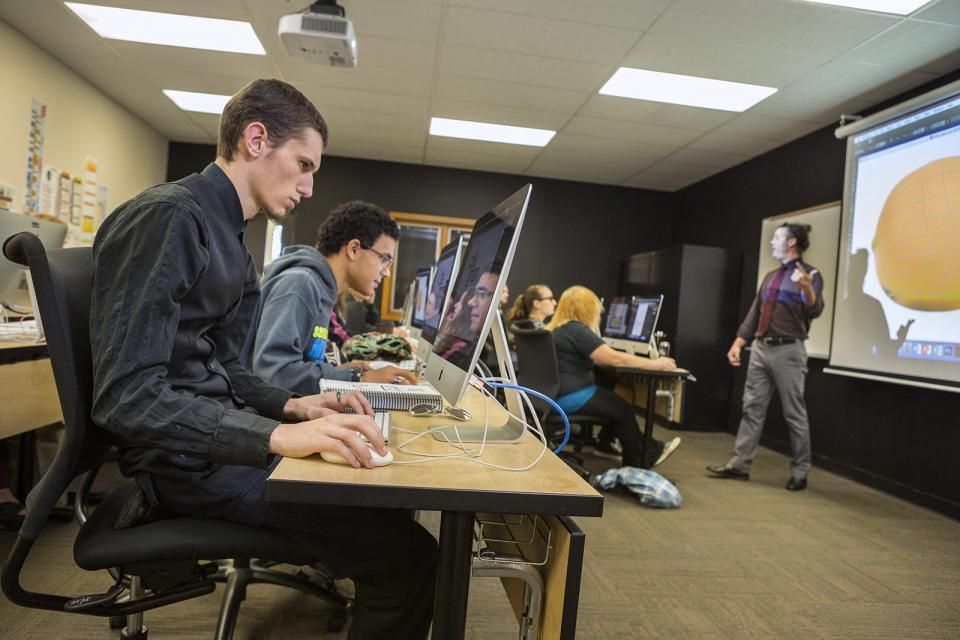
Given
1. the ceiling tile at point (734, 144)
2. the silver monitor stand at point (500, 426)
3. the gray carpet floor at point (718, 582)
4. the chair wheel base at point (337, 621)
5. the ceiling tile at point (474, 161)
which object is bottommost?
the gray carpet floor at point (718, 582)

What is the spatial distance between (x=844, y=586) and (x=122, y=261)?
8.92 feet

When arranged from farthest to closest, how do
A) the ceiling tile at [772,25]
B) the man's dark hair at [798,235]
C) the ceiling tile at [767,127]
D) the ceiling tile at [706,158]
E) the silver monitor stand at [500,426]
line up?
the ceiling tile at [706,158], the ceiling tile at [767,127], the man's dark hair at [798,235], the ceiling tile at [772,25], the silver monitor stand at [500,426]

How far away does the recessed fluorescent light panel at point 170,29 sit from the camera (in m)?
3.91

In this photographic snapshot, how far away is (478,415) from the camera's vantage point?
148 cm

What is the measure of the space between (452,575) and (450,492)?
236 mm

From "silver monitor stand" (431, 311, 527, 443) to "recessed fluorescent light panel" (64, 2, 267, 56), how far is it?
3.59 m

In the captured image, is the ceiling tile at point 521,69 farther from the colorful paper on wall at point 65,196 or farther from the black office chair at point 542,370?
the colorful paper on wall at point 65,196

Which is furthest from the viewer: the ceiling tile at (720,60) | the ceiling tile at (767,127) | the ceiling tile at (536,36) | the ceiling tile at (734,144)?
the ceiling tile at (734,144)

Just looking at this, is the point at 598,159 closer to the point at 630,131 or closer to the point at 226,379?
the point at 630,131

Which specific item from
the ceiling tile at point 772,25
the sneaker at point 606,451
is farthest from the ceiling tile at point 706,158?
the sneaker at point 606,451

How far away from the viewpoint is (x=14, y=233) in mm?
2217

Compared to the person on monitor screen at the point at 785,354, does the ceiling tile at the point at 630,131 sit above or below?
above

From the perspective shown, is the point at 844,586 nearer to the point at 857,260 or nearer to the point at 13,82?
the point at 857,260

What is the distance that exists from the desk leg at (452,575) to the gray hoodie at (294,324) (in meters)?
0.76
